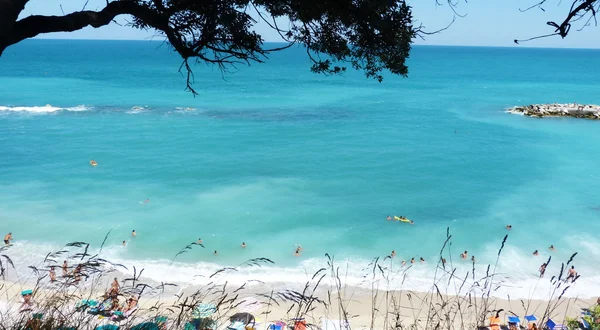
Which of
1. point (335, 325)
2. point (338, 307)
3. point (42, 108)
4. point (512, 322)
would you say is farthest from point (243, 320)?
point (42, 108)

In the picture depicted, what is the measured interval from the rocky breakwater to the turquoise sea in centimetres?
211

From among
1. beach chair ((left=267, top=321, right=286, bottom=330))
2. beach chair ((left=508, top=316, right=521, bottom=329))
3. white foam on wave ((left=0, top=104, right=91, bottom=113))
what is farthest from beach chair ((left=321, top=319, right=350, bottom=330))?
white foam on wave ((left=0, top=104, right=91, bottom=113))

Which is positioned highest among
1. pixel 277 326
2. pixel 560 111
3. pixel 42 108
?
pixel 560 111

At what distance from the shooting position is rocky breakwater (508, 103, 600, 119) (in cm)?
4306

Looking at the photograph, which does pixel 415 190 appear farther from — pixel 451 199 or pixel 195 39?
pixel 195 39

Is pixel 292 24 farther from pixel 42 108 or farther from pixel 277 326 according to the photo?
pixel 42 108

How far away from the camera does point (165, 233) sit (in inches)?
679

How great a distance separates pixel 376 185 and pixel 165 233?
10.5 meters

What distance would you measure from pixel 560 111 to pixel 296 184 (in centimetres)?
3217

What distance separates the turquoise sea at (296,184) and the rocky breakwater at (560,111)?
2.11 m

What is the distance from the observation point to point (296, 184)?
75.8 feet

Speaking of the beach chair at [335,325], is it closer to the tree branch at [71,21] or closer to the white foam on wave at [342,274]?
the tree branch at [71,21]

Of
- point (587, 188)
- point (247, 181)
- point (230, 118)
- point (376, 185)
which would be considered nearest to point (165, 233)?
point (247, 181)

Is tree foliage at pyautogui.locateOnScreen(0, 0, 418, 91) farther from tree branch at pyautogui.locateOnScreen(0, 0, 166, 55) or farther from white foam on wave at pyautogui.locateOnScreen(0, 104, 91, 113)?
white foam on wave at pyautogui.locateOnScreen(0, 104, 91, 113)
